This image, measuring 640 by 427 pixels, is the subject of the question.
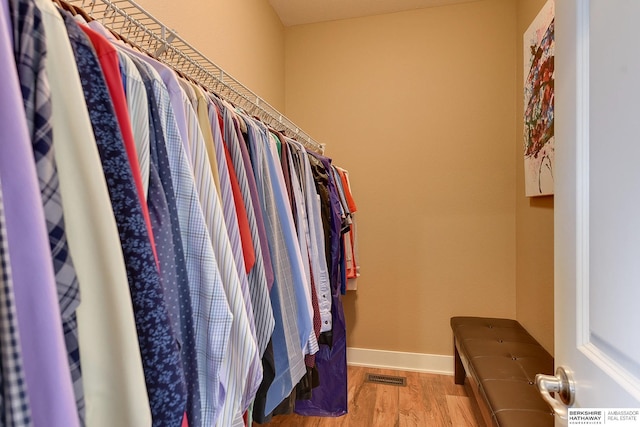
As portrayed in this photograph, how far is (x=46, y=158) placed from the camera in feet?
1.13

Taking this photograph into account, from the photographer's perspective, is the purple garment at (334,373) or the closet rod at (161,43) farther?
the purple garment at (334,373)

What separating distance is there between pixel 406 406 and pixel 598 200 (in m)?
1.86

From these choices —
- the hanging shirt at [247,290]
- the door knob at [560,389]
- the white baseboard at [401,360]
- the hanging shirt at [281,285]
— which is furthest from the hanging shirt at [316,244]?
the white baseboard at [401,360]

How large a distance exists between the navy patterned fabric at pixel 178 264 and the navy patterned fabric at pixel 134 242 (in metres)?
0.07

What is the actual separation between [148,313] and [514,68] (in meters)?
2.71

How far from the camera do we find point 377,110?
2471 millimetres

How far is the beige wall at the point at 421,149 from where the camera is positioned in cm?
225

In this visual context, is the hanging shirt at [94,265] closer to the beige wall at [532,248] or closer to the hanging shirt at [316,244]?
the hanging shirt at [316,244]

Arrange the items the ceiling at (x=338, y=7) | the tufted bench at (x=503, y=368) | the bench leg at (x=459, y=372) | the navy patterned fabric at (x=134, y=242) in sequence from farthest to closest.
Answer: the ceiling at (x=338, y=7), the bench leg at (x=459, y=372), the tufted bench at (x=503, y=368), the navy patterned fabric at (x=134, y=242)

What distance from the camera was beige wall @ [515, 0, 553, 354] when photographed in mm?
1717

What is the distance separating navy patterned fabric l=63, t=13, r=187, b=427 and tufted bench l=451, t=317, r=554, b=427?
126 cm

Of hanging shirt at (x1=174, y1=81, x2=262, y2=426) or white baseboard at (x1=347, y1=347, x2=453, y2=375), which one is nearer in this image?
hanging shirt at (x1=174, y1=81, x2=262, y2=426)

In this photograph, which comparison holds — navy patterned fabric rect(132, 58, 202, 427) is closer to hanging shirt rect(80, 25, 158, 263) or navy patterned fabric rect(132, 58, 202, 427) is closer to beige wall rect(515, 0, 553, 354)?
hanging shirt rect(80, 25, 158, 263)

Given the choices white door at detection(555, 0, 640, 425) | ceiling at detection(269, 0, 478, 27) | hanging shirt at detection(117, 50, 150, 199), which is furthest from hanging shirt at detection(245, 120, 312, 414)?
ceiling at detection(269, 0, 478, 27)
